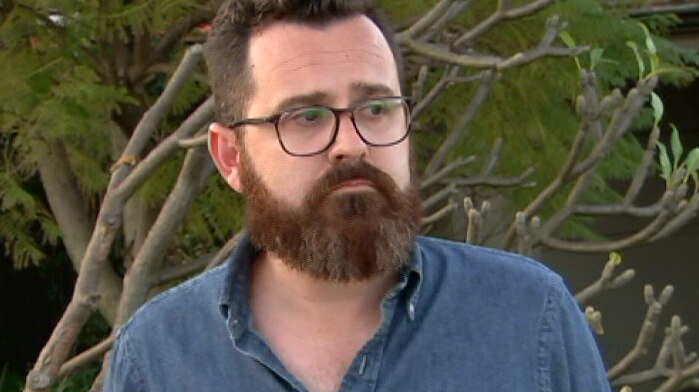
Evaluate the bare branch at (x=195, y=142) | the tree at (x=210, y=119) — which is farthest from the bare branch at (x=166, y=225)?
the bare branch at (x=195, y=142)

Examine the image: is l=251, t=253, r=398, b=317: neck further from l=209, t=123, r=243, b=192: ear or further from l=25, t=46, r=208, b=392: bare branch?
l=25, t=46, r=208, b=392: bare branch

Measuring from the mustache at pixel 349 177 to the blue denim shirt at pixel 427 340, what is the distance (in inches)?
6.5

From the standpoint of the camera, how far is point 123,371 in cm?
198

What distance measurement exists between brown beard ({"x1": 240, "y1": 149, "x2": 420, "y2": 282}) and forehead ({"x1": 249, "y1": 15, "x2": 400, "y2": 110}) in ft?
0.48

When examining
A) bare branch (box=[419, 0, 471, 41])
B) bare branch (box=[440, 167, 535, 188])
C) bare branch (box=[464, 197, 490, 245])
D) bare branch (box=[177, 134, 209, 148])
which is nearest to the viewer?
bare branch (box=[464, 197, 490, 245])

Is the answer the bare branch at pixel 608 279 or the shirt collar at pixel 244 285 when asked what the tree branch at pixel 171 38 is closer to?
the bare branch at pixel 608 279

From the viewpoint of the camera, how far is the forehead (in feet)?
6.18

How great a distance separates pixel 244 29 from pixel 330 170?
1.16 feet

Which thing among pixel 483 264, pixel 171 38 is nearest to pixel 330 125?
pixel 483 264

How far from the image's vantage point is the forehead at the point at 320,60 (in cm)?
188

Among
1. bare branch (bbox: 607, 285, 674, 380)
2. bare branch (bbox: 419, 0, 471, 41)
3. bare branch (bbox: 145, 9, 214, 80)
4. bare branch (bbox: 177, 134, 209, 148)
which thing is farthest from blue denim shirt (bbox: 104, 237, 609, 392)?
bare branch (bbox: 145, 9, 214, 80)

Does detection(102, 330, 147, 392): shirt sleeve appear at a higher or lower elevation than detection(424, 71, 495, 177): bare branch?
higher

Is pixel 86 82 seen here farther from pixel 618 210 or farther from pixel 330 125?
pixel 330 125

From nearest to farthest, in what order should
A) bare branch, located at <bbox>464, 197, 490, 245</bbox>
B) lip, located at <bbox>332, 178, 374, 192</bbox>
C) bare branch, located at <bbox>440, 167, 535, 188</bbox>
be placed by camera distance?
lip, located at <bbox>332, 178, 374, 192</bbox> < bare branch, located at <bbox>464, 197, 490, 245</bbox> < bare branch, located at <bbox>440, 167, 535, 188</bbox>
